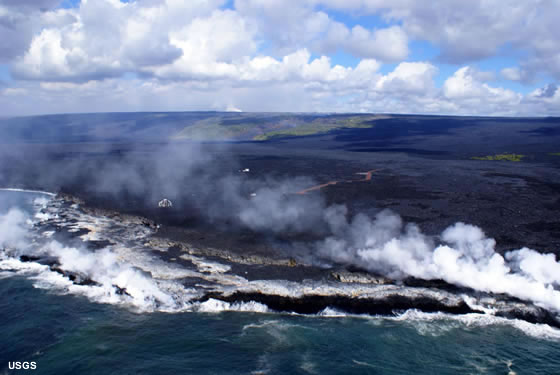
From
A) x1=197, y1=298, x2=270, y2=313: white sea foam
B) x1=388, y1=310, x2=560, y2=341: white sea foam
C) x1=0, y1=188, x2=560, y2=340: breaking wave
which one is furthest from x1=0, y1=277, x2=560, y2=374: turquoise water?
x1=0, y1=188, x2=560, y2=340: breaking wave

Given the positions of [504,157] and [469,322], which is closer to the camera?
[469,322]

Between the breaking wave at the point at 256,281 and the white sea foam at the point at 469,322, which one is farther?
the breaking wave at the point at 256,281

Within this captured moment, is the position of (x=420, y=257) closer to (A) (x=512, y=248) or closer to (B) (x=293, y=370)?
(A) (x=512, y=248)

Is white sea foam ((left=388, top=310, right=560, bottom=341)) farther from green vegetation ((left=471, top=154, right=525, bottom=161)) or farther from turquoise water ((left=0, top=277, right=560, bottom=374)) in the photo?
green vegetation ((left=471, top=154, right=525, bottom=161))

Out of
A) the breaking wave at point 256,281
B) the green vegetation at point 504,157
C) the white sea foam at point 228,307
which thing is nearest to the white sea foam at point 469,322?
the breaking wave at point 256,281

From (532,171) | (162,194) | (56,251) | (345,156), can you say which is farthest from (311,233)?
(345,156)

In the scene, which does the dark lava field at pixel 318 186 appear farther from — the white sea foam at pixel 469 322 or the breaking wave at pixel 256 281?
the white sea foam at pixel 469 322

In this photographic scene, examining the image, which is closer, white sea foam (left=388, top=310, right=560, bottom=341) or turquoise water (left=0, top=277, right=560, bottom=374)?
turquoise water (left=0, top=277, right=560, bottom=374)

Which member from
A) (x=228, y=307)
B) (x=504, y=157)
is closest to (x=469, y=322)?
(x=228, y=307)

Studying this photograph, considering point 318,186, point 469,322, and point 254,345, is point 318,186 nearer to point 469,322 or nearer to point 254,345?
point 469,322
